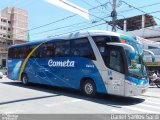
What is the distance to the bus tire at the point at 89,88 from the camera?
12.8m

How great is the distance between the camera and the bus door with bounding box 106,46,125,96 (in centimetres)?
1144

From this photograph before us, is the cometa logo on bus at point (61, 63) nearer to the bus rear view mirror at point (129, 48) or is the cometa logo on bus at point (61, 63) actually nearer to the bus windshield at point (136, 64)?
the bus rear view mirror at point (129, 48)

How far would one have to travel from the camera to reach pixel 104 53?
1214 centimetres

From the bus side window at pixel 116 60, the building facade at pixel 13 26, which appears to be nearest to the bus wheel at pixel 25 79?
the bus side window at pixel 116 60

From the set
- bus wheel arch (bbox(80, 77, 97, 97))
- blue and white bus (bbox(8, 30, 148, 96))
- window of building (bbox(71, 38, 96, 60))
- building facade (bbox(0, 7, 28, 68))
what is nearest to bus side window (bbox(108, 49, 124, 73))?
blue and white bus (bbox(8, 30, 148, 96))

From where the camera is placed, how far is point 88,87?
13.1 meters

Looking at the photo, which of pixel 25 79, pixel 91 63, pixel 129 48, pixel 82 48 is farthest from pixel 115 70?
pixel 25 79

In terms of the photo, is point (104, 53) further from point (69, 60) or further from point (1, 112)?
point (1, 112)

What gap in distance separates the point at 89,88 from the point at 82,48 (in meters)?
2.15

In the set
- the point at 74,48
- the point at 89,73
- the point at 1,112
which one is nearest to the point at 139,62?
the point at 89,73

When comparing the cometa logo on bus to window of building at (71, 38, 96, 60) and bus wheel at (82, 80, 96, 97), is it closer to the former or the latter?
→ window of building at (71, 38, 96, 60)

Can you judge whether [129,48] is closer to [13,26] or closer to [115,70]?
[115,70]

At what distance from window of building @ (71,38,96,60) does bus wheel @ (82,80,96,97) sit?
1315 mm

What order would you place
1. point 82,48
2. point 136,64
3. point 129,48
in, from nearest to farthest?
point 129,48 < point 136,64 < point 82,48
